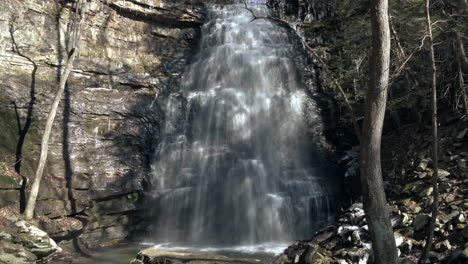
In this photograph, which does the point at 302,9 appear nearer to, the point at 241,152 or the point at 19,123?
the point at 241,152

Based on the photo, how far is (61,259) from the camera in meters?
10.1

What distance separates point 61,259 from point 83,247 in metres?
1.66

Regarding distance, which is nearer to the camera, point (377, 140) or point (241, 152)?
point (377, 140)

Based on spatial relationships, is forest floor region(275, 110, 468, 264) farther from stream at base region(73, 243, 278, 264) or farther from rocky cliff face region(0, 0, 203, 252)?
rocky cliff face region(0, 0, 203, 252)

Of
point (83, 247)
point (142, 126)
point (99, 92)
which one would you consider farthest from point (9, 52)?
point (83, 247)

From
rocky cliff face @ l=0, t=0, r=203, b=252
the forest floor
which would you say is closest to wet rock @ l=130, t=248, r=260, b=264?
the forest floor

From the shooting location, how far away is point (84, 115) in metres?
14.4

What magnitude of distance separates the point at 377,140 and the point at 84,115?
12.4 meters

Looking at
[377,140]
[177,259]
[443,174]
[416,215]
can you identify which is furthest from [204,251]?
[377,140]

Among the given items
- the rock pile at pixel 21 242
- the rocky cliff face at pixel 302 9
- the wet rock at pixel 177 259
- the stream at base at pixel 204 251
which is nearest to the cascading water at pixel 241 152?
the stream at base at pixel 204 251

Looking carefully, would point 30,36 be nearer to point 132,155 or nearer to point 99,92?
point 99,92

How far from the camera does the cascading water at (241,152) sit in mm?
12281

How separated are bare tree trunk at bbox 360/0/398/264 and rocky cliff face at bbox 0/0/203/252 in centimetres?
1026

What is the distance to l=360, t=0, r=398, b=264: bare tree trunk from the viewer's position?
5090 mm
